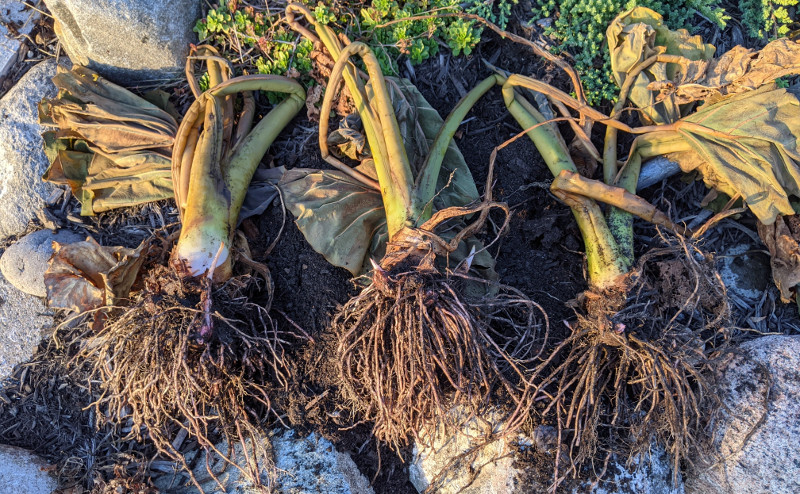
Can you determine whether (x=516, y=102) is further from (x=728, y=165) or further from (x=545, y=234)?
(x=728, y=165)

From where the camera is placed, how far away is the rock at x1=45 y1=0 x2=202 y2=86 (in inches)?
93.0

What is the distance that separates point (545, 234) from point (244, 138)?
1.39m

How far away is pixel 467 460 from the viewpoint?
2107 mm

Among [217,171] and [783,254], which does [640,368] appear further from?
[217,171]

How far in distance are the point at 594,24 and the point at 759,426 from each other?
6.00 ft

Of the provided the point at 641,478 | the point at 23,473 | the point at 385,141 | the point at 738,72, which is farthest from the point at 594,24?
the point at 23,473

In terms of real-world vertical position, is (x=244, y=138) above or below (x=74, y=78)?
below

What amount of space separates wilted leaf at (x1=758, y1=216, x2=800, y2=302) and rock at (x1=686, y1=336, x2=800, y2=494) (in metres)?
0.22

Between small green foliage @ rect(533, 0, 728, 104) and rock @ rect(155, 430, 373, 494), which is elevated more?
small green foliage @ rect(533, 0, 728, 104)

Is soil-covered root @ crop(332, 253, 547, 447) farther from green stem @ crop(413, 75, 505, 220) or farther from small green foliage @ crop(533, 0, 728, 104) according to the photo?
small green foliage @ crop(533, 0, 728, 104)

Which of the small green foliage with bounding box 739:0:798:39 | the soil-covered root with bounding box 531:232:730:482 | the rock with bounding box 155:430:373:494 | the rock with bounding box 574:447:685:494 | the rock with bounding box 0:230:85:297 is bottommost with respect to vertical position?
the rock with bounding box 574:447:685:494

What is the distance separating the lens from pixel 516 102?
95.2 inches

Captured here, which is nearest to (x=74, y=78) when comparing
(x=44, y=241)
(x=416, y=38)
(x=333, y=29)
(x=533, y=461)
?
(x=44, y=241)

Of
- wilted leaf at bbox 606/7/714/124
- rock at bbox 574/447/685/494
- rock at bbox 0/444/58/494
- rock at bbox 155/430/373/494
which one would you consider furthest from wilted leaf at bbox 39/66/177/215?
rock at bbox 574/447/685/494
